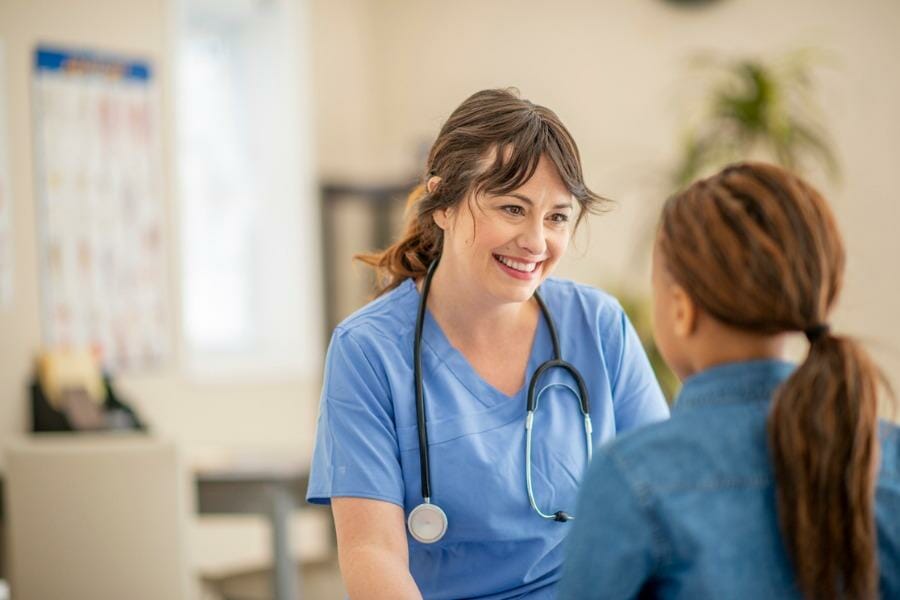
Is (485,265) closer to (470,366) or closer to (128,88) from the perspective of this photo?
(470,366)

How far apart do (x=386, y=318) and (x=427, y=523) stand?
31 cm

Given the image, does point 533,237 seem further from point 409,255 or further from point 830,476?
point 830,476

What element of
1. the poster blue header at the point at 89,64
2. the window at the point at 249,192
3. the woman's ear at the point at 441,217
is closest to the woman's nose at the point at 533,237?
the woman's ear at the point at 441,217

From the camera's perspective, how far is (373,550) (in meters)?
1.37

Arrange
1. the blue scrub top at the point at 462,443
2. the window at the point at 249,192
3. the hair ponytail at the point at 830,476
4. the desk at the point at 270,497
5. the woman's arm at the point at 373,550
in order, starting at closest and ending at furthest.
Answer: the hair ponytail at the point at 830,476 < the woman's arm at the point at 373,550 < the blue scrub top at the point at 462,443 < the desk at the point at 270,497 < the window at the point at 249,192

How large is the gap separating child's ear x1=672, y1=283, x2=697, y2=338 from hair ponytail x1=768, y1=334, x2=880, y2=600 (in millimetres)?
112

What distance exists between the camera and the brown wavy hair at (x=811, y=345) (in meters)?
0.92

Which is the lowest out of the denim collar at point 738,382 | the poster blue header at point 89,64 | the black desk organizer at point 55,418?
the black desk organizer at point 55,418

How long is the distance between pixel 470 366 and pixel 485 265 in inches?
6.0

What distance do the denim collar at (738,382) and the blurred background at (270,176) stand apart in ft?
5.48

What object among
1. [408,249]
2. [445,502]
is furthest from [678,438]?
[408,249]

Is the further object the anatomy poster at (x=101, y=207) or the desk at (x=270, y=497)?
the anatomy poster at (x=101, y=207)

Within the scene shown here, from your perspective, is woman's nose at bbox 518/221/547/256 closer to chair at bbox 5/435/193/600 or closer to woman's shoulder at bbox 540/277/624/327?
woman's shoulder at bbox 540/277/624/327

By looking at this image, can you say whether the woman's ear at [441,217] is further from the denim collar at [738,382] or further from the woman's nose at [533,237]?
the denim collar at [738,382]
